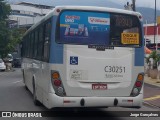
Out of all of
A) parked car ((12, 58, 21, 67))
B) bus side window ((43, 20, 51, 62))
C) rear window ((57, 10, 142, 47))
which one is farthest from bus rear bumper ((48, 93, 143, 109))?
parked car ((12, 58, 21, 67))

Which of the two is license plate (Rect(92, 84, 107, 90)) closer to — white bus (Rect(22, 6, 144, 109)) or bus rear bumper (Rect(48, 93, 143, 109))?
white bus (Rect(22, 6, 144, 109))

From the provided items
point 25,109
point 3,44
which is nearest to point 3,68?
point 3,44

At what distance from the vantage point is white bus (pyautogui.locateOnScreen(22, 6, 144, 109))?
9945 mm

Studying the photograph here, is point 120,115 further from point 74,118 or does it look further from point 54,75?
point 54,75

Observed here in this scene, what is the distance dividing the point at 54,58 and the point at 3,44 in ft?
140

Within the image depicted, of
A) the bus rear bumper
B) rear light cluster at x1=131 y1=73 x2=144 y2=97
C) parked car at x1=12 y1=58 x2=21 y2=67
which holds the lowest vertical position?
parked car at x1=12 y1=58 x2=21 y2=67

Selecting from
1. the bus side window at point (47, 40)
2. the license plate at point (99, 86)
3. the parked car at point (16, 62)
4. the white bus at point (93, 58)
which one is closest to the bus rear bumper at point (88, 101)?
the white bus at point (93, 58)

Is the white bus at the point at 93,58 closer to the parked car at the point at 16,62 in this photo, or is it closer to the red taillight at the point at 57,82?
the red taillight at the point at 57,82

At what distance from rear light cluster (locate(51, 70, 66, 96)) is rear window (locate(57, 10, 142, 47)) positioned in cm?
85

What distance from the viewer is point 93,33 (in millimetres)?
10305

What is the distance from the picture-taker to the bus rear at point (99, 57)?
9.95 metres

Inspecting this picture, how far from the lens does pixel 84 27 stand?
33.5 feet

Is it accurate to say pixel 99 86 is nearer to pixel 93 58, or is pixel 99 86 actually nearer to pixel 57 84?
pixel 93 58

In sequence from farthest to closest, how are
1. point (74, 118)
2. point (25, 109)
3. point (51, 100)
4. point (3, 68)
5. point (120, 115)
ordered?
1. point (3, 68)
2. point (25, 109)
3. point (120, 115)
4. point (74, 118)
5. point (51, 100)
